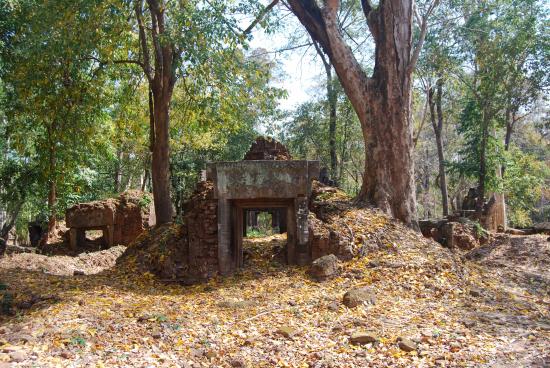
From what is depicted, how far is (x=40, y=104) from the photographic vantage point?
32.0 feet

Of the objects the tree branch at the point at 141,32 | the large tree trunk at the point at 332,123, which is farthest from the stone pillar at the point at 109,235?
the large tree trunk at the point at 332,123

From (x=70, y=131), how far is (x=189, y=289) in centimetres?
507

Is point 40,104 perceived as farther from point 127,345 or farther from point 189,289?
point 127,345

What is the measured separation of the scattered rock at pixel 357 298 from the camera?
22.9ft

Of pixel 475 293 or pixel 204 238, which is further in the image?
pixel 204 238

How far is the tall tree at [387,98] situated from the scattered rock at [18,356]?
25.7 ft

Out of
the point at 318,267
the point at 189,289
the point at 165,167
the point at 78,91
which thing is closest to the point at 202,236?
the point at 189,289

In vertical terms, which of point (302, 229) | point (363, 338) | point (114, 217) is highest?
point (114, 217)

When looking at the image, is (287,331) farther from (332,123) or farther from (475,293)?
(332,123)

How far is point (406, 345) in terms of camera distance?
5.43 meters

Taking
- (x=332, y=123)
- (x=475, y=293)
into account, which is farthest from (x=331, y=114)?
(x=475, y=293)

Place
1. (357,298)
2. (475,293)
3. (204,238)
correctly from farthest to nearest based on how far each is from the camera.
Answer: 1. (204,238)
2. (475,293)
3. (357,298)

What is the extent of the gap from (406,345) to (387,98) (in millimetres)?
6836

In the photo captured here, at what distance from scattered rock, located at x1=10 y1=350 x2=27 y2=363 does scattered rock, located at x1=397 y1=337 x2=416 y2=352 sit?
4.11 meters
